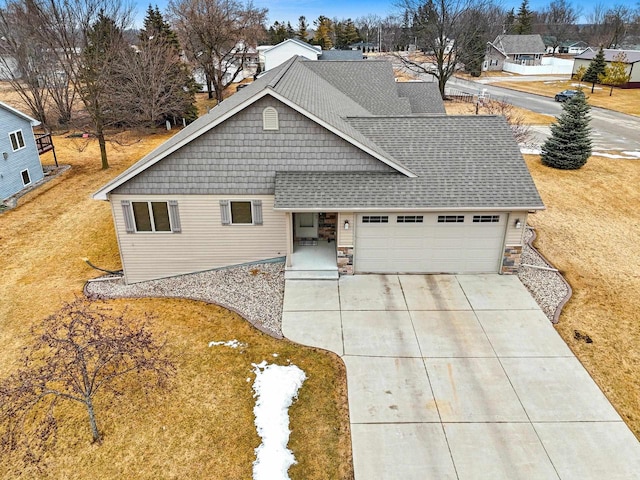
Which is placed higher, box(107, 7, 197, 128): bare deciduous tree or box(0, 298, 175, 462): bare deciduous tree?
box(107, 7, 197, 128): bare deciduous tree

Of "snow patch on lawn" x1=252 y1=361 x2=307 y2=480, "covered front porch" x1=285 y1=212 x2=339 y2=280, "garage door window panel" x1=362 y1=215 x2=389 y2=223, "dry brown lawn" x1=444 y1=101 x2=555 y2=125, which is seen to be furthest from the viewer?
"dry brown lawn" x1=444 y1=101 x2=555 y2=125

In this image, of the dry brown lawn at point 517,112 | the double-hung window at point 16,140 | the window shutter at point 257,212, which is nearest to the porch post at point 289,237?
the window shutter at point 257,212

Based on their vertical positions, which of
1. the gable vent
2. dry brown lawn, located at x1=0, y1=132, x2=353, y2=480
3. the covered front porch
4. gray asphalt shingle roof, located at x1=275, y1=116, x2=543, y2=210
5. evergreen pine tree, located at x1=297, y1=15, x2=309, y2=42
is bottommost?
dry brown lawn, located at x1=0, y1=132, x2=353, y2=480

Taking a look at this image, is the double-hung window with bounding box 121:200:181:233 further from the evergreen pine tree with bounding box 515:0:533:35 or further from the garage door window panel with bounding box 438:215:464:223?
the evergreen pine tree with bounding box 515:0:533:35

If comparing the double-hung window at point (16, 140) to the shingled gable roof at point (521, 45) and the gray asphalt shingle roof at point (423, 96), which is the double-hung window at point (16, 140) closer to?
the gray asphalt shingle roof at point (423, 96)

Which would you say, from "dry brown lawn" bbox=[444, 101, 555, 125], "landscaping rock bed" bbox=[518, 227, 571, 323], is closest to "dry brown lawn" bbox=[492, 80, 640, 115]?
"dry brown lawn" bbox=[444, 101, 555, 125]

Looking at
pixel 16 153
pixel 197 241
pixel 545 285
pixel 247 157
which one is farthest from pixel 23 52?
pixel 545 285

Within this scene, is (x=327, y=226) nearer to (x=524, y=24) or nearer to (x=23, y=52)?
(x=23, y=52)

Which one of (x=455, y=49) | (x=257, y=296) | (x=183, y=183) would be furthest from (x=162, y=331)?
(x=455, y=49)
